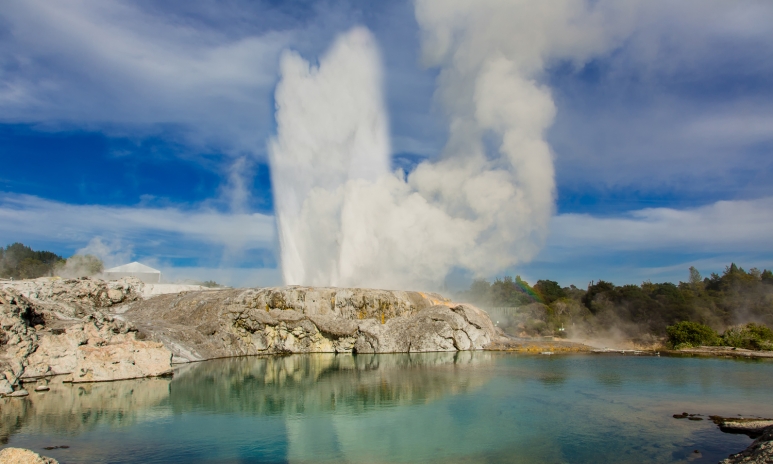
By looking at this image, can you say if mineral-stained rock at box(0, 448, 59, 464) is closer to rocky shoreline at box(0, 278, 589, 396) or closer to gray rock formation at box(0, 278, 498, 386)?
rocky shoreline at box(0, 278, 589, 396)

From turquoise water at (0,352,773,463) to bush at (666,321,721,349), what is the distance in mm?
15936

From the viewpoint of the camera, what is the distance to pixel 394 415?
18.1 meters

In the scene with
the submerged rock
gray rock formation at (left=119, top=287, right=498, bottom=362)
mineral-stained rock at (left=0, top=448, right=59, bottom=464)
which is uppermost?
gray rock formation at (left=119, top=287, right=498, bottom=362)

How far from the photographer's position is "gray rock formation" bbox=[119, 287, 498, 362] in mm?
40656

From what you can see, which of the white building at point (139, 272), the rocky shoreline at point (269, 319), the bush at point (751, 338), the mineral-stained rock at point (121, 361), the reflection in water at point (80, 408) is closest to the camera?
the reflection in water at point (80, 408)

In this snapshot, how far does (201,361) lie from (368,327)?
560 inches

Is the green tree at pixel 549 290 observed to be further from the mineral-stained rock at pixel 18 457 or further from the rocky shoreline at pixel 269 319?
the mineral-stained rock at pixel 18 457

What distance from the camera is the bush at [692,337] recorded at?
150 feet

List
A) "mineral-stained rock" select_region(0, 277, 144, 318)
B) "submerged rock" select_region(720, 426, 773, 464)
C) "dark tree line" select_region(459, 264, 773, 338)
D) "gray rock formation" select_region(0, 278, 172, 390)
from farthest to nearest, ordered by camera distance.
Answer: "dark tree line" select_region(459, 264, 773, 338) < "mineral-stained rock" select_region(0, 277, 144, 318) < "gray rock formation" select_region(0, 278, 172, 390) < "submerged rock" select_region(720, 426, 773, 464)

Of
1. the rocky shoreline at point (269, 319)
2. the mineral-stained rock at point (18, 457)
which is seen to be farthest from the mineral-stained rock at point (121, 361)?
the mineral-stained rock at point (18, 457)

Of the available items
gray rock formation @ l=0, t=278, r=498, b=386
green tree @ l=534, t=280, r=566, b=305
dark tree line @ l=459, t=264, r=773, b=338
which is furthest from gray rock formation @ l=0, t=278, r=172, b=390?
green tree @ l=534, t=280, r=566, b=305

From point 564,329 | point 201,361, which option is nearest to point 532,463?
point 201,361

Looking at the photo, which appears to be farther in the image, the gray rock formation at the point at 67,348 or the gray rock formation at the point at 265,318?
the gray rock formation at the point at 265,318

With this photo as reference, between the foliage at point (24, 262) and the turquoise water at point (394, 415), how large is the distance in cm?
7775
